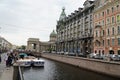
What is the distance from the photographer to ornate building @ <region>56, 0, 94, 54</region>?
7812 cm

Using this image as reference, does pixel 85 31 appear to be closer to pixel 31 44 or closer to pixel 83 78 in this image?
pixel 83 78

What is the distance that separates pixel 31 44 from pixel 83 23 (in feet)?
327

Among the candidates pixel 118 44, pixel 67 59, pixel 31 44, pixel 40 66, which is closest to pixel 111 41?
pixel 118 44

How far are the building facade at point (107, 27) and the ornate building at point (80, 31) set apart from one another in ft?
17.4

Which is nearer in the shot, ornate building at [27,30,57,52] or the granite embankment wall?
the granite embankment wall

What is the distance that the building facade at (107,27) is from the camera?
59.6m

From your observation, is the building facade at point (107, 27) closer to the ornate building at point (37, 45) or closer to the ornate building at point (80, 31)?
the ornate building at point (80, 31)

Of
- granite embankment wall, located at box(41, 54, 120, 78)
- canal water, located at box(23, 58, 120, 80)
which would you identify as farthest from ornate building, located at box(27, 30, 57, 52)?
canal water, located at box(23, 58, 120, 80)

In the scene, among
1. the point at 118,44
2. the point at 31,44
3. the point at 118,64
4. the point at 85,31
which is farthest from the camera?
the point at 31,44

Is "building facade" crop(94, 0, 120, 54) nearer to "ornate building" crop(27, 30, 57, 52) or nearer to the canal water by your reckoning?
the canal water

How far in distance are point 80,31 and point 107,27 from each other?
25.1 meters

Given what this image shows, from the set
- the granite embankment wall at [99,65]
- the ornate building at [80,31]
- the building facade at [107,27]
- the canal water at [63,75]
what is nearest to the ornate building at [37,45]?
the ornate building at [80,31]

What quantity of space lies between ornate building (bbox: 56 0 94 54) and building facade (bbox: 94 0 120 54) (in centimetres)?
530

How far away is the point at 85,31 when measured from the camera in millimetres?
83125
